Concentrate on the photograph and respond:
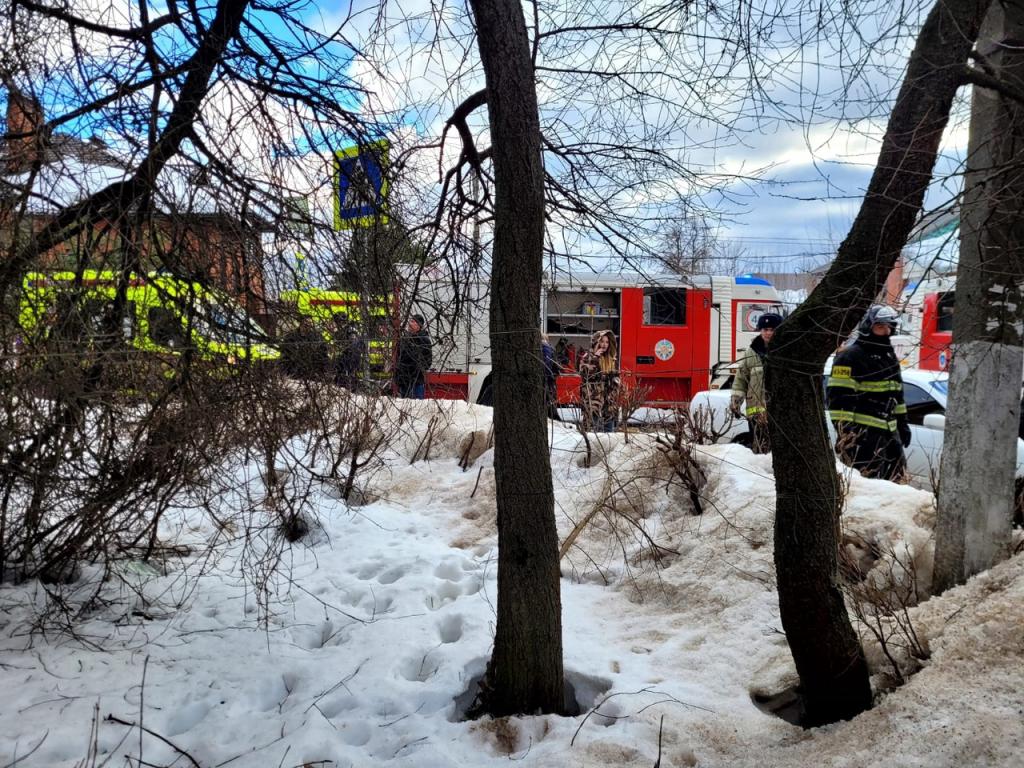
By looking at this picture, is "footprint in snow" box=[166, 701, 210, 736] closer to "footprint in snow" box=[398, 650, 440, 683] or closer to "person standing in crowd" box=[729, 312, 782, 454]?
"footprint in snow" box=[398, 650, 440, 683]

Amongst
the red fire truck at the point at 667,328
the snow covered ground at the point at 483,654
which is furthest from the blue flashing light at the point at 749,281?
the snow covered ground at the point at 483,654

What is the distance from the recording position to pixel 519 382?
340 centimetres

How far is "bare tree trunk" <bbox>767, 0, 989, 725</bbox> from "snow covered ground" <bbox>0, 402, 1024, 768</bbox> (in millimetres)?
225

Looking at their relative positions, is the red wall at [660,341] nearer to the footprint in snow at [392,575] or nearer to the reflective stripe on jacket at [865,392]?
the reflective stripe on jacket at [865,392]

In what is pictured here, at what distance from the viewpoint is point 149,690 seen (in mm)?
3652

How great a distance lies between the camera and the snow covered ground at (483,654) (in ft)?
9.93

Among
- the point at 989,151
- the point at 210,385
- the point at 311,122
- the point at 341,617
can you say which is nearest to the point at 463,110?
the point at 311,122

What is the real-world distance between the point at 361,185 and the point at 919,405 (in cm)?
591

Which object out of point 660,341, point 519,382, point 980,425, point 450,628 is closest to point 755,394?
point 980,425

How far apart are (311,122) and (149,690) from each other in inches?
122

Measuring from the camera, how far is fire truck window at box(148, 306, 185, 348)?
139 inches

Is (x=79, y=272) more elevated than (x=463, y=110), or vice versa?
(x=463, y=110)

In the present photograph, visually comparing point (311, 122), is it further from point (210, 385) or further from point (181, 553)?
point (181, 553)

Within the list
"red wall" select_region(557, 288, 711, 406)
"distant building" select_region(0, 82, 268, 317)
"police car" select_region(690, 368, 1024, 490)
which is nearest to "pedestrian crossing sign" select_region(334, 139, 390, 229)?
"distant building" select_region(0, 82, 268, 317)
